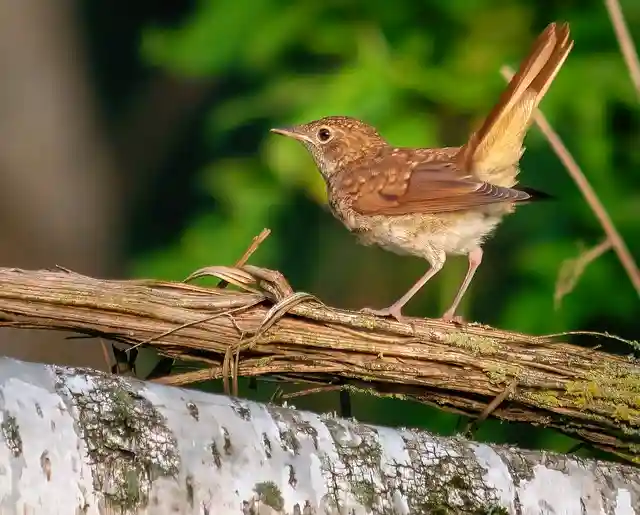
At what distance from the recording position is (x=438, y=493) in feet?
6.70

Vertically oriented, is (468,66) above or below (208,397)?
above

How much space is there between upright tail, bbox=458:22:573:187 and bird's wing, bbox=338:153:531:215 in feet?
0.27

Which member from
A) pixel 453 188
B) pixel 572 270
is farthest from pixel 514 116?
pixel 572 270

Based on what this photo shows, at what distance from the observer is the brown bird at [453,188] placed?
11.1ft

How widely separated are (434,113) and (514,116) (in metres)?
0.67

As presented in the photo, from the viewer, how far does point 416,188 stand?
→ 3.69m

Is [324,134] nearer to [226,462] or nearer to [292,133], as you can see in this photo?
[292,133]

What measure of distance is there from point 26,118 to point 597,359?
15.6 ft

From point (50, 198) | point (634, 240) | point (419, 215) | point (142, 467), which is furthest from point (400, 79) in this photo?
point (50, 198)

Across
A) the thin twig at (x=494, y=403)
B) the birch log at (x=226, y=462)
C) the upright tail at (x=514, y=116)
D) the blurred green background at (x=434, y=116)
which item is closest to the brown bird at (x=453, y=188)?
the upright tail at (x=514, y=116)

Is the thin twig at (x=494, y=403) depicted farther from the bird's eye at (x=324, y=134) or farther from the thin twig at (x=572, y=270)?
the bird's eye at (x=324, y=134)

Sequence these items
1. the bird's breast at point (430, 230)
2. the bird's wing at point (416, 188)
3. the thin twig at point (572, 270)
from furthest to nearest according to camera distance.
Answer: the bird's breast at point (430, 230), the bird's wing at point (416, 188), the thin twig at point (572, 270)

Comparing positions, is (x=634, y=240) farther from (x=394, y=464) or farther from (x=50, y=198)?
(x=50, y=198)

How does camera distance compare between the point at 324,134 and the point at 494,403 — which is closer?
the point at 494,403
